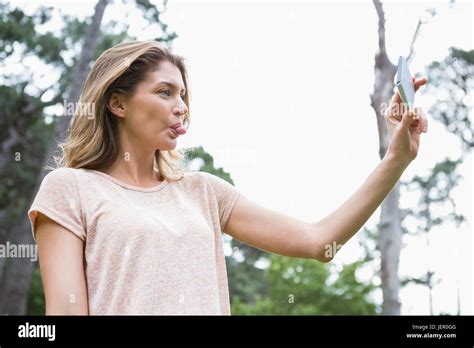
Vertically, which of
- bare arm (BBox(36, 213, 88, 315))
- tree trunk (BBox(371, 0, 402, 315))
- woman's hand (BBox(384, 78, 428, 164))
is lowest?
bare arm (BBox(36, 213, 88, 315))

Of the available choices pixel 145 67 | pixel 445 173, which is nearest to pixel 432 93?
pixel 445 173

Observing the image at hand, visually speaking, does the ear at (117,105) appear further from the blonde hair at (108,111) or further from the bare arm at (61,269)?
the bare arm at (61,269)

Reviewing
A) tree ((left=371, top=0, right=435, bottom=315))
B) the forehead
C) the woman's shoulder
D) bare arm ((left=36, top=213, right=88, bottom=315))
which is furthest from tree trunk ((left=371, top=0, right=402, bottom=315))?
bare arm ((left=36, top=213, right=88, bottom=315))

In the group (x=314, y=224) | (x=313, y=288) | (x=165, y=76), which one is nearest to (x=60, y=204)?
(x=165, y=76)

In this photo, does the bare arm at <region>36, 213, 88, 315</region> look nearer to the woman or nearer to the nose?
the woman

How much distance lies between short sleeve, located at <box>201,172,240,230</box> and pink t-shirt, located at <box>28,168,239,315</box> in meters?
0.11

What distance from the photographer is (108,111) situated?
Answer: 2371 millimetres

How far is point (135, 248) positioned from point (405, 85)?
0.81m

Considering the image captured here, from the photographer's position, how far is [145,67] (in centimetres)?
233

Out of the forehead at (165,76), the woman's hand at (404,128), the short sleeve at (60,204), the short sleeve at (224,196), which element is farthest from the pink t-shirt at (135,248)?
the woman's hand at (404,128)

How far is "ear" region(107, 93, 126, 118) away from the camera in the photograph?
2352 mm

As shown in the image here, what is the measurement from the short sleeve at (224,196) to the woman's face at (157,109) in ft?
0.54

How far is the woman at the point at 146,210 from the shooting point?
6.52ft
